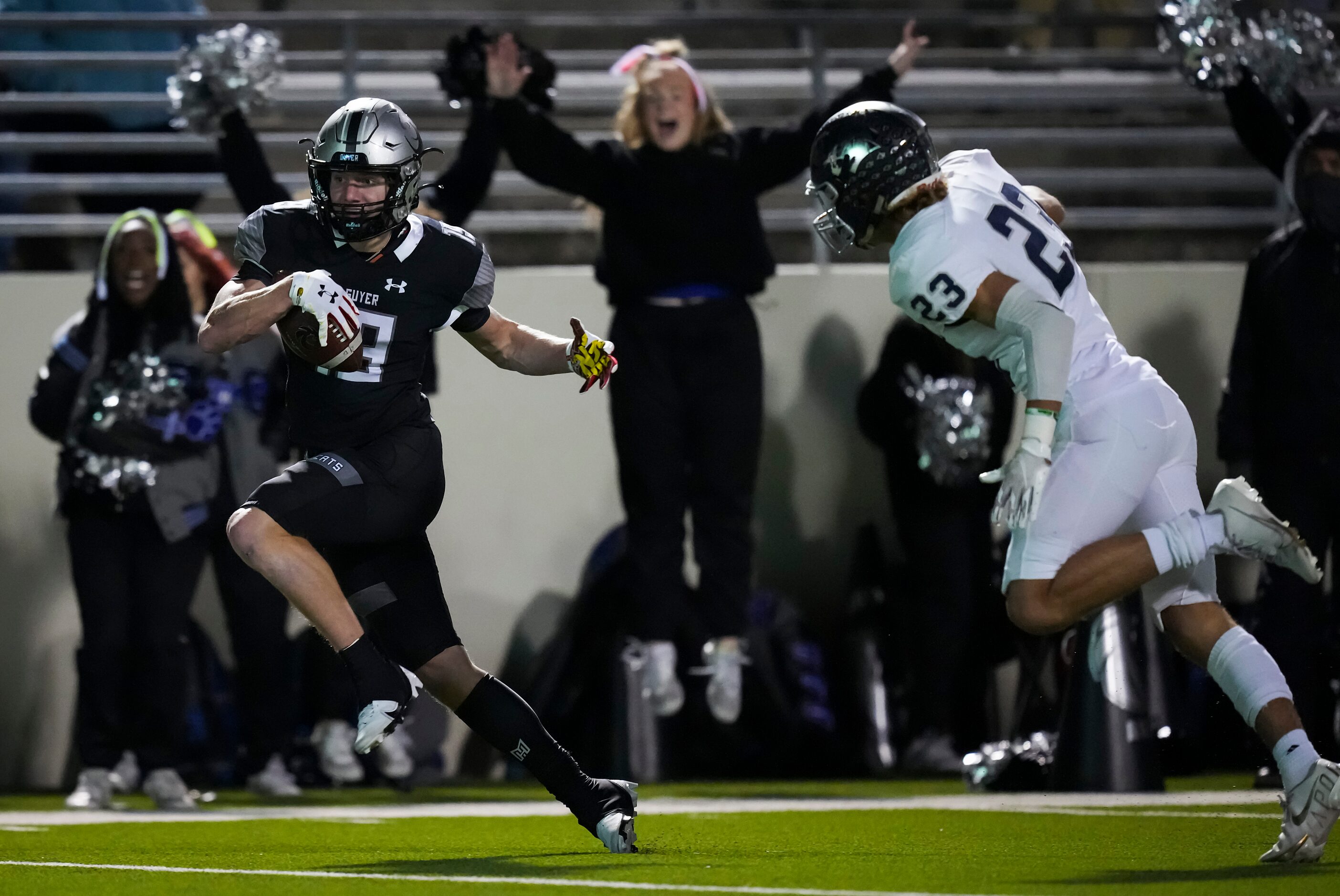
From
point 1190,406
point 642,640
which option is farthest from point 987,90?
point 642,640

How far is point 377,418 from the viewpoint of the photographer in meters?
5.00

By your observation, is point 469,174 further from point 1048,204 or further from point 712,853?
point 712,853

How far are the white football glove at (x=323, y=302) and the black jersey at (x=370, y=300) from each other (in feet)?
0.82

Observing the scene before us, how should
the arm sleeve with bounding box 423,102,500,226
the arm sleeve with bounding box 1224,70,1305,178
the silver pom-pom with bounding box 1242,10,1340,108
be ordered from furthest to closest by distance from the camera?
1. the silver pom-pom with bounding box 1242,10,1340,108
2. the arm sleeve with bounding box 423,102,500,226
3. the arm sleeve with bounding box 1224,70,1305,178

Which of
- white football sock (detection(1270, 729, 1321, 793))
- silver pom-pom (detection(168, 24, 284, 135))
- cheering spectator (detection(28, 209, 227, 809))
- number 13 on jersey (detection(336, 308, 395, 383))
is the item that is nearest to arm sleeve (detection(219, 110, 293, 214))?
silver pom-pom (detection(168, 24, 284, 135))

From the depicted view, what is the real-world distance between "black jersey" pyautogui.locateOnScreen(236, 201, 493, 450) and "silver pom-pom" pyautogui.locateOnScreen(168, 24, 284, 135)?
306cm

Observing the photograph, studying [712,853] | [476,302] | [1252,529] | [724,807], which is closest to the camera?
[1252,529]

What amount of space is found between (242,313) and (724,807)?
274 centimetres

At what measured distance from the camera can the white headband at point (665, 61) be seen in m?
7.74

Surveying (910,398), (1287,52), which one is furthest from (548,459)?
(1287,52)

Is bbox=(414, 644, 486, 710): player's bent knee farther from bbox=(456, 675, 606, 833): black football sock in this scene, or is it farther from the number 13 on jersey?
the number 13 on jersey

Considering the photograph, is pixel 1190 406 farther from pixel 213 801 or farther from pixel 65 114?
pixel 65 114

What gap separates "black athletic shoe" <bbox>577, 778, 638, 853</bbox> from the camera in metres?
4.80

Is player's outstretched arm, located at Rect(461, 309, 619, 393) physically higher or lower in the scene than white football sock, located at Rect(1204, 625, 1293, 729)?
higher
